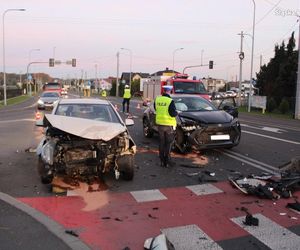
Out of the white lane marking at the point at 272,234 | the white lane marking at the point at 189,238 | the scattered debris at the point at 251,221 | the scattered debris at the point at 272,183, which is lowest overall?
the white lane marking at the point at 189,238

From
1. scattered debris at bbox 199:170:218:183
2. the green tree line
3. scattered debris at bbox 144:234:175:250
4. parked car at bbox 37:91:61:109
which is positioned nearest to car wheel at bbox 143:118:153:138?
scattered debris at bbox 199:170:218:183

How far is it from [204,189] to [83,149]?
223 cm

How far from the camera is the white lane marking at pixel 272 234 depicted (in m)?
5.41

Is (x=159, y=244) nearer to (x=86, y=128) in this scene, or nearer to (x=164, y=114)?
(x=86, y=128)


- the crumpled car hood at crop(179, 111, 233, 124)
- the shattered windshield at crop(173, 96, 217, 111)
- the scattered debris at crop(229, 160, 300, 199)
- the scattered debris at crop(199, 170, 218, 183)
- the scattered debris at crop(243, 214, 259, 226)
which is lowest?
the scattered debris at crop(199, 170, 218, 183)

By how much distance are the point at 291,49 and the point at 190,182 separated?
42.8 metres

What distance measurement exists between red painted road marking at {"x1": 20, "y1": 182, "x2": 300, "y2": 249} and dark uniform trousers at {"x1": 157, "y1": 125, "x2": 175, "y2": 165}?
7.65ft

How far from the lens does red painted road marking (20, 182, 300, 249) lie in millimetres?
5758

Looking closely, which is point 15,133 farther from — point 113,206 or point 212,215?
point 212,215

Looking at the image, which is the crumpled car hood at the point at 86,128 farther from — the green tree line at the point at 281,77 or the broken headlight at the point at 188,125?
the green tree line at the point at 281,77

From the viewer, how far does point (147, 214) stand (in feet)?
21.8

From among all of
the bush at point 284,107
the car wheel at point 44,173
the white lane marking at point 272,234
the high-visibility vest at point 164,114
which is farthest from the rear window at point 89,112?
the bush at point 284,107

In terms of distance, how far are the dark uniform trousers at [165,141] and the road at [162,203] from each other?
0.29 m

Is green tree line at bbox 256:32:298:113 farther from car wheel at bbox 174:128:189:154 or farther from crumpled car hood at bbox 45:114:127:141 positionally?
crumpled car hood at bbox 45:114:127:141
